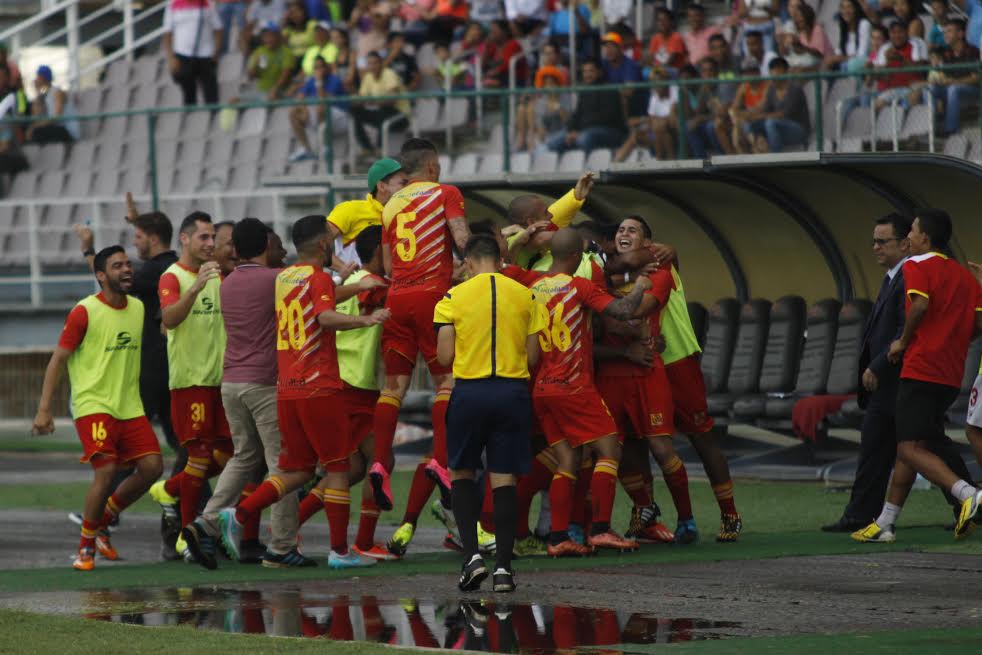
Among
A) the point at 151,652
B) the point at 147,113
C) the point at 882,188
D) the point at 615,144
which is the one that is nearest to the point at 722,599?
the point at 151,652

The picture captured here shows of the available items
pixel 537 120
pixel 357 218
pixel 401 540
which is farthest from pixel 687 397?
pixel 537 120

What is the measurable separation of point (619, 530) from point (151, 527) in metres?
3.62

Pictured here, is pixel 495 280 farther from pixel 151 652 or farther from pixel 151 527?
pixel 151 527

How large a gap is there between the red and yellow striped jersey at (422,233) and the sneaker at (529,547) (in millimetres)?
1635

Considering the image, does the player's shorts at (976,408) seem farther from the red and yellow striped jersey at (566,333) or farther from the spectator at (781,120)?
the spectator at (781,120)

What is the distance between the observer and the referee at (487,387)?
9539 millimetres

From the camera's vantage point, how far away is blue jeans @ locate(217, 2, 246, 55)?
27438 mm

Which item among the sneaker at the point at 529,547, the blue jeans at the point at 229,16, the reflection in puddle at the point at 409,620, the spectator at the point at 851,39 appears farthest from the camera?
the blue jeans at the point at 229,16

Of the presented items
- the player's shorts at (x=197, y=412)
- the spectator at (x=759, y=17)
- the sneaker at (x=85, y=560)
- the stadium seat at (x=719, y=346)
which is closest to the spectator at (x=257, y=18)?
the spectator at (x=759, y=17)

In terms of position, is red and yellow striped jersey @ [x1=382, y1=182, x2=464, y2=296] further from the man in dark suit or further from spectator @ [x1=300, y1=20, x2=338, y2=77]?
spectator @ [x1=300, y1=20, x2=338, y2=77]

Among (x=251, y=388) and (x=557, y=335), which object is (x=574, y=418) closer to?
(x=557, y=335)

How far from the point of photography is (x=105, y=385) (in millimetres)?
11609

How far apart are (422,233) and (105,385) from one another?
2228mm

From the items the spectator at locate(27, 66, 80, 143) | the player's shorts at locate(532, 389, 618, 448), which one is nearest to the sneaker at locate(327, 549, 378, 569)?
the player's shorts at locate(532, 389, 618, 448)
